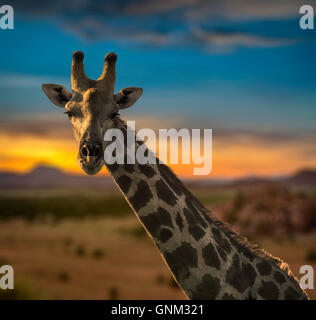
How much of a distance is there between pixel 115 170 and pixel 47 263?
22894 millimetres

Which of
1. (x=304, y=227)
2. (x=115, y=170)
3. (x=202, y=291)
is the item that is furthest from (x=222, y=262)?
(x=304, y=227)

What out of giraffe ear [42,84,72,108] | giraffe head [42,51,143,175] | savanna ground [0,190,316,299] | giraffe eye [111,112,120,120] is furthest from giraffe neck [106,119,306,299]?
savanna ground [0,190,316,299]

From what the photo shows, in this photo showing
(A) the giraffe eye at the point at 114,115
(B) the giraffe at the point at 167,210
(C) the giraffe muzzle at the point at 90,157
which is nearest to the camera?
(C) the giraffe muzzle at the point at 90,157

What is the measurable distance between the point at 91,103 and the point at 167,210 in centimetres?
192

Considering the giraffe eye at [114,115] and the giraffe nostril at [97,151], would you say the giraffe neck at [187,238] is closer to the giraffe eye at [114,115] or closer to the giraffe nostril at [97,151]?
the giraffe eye at [114,115]

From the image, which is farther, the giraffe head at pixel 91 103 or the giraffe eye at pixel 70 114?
the giraffe eye at pixel 70 114

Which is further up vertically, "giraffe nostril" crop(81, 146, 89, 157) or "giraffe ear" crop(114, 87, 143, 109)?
"giraffe ear" crop(114, 87, 143, 109)

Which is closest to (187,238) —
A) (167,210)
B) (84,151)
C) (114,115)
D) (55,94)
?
(167,210)

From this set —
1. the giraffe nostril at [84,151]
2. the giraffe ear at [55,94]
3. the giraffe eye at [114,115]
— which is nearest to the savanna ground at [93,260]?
the giraffe ear at [55,94]

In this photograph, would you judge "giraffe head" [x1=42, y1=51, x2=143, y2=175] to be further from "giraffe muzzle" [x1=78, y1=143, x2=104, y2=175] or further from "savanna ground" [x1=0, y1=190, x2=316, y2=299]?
"savanna ground" [x1=0, y1=190, x2=316, y2=299]

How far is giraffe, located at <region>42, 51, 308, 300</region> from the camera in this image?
5191 mm

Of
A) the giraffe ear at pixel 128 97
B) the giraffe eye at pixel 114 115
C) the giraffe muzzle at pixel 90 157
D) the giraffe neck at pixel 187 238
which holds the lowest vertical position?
the giraffe neck at pixel 187 238

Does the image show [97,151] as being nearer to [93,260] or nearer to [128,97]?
[128,97]

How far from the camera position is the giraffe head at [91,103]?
480 centimetres
